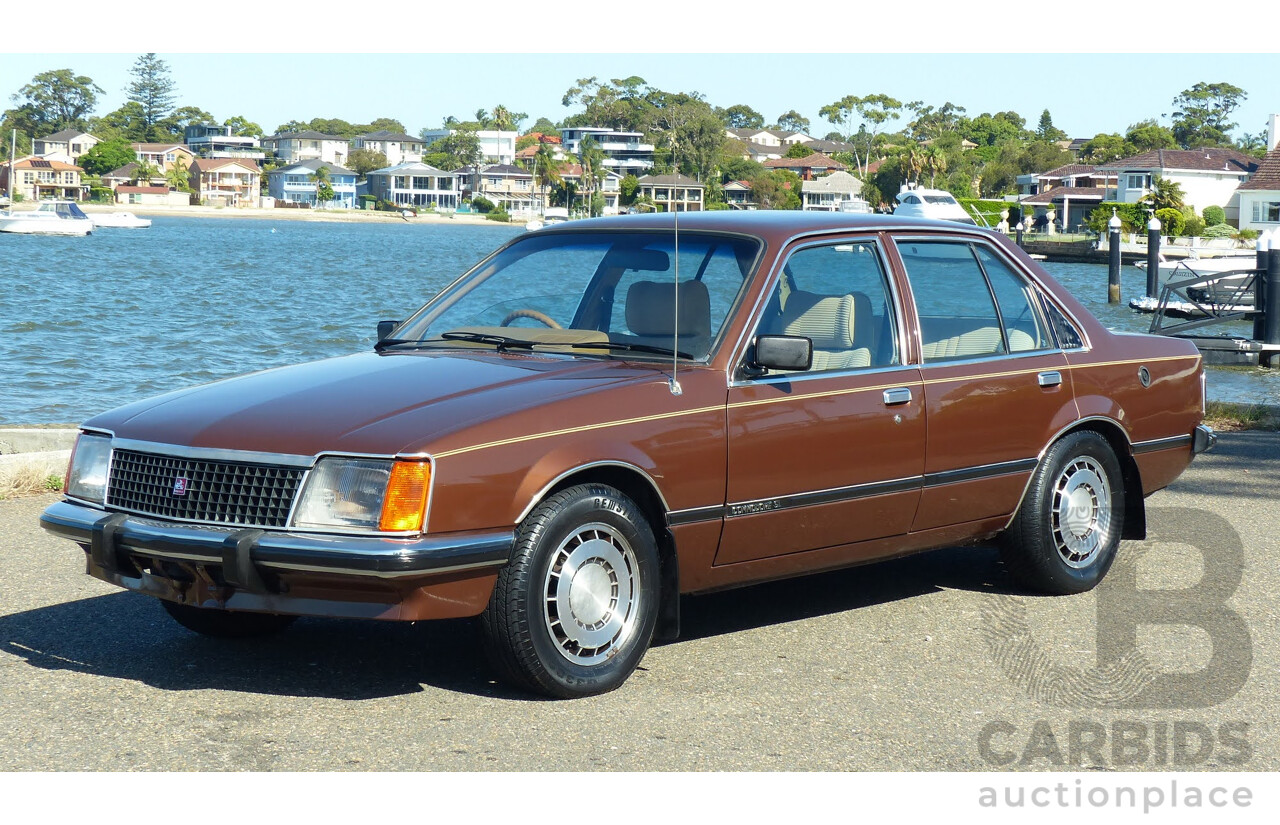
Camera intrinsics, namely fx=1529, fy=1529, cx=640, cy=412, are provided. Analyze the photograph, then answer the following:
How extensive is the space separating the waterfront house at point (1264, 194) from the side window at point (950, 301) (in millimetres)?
78228

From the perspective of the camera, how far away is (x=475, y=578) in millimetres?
4848

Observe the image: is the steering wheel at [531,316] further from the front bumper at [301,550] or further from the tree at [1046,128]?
the tree at [1046,128]

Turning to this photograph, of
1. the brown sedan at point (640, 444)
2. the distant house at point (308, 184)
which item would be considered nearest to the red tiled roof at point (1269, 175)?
the brown sedan at point (640, 444)

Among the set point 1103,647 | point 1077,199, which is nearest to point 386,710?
point 1103,647

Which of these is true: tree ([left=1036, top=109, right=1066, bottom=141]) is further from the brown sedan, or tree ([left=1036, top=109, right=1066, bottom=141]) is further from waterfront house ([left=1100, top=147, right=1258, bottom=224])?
the brown sedan

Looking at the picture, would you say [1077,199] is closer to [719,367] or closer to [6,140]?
[719,367]

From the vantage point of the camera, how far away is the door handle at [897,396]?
6.02 metres

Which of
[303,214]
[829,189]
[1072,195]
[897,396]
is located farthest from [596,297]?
[303,214]

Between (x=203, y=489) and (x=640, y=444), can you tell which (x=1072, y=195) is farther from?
(x=203, y=489)

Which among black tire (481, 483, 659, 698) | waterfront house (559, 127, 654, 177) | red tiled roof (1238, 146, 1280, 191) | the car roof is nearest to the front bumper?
black tire (481, 483, 659, 698)

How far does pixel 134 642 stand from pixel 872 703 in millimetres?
2818

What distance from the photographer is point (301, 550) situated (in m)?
4.68

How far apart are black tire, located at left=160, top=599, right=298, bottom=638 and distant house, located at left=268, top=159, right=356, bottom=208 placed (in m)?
180

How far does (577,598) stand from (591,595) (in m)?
0.06
